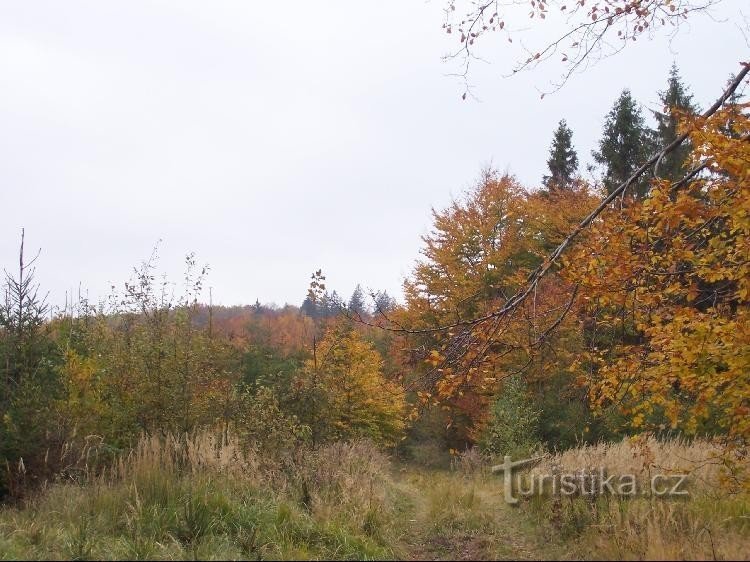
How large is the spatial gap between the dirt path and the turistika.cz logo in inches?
20.6

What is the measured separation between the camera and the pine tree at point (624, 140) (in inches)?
944

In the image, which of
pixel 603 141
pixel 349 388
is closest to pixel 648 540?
pixel 349 388

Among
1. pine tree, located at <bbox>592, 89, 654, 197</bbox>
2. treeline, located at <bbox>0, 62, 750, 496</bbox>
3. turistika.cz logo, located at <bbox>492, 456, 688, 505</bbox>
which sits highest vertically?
pine tree, located at <bbox>592, 89, 654, 197</bbox>

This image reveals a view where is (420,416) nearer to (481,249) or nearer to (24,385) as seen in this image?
(24,385)

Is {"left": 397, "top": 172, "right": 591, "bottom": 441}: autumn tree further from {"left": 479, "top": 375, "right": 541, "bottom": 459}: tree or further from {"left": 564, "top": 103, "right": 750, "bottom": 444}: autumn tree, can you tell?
{"left": 564, "top": 103, "right": 750, "bottom": 444}: autumn tree

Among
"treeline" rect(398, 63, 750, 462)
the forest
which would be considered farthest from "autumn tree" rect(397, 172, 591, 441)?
"treeline" rect(398, 63, 750, 462)

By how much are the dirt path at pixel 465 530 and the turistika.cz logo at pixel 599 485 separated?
1.71ft

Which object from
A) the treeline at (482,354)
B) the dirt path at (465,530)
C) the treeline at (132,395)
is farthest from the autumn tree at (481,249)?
the dirt path at (465,530)

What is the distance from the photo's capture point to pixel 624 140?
79.6 ft

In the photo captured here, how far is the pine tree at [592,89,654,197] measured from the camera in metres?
24.0

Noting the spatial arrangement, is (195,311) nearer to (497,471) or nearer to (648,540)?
(497,471)

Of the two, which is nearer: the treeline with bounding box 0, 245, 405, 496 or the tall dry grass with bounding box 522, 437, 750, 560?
the tall dry grass with bounding box 522, 437, 750, 560

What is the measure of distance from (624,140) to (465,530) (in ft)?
71.7

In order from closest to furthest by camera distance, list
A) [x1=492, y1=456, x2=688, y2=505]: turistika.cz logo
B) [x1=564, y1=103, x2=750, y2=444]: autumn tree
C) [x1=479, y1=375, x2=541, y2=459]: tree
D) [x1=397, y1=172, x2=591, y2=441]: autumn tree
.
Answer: [x1=564, y1=103, x2=750, y2=444]: autumn tree
[x1=492, y1=456, x2=688, y2=505]: turistika.cz logo
[x1=479, y1=375, x2=541, y2=459]: tree
[x1=397, y1=172, x2=591, y2=441]: autumn tree
